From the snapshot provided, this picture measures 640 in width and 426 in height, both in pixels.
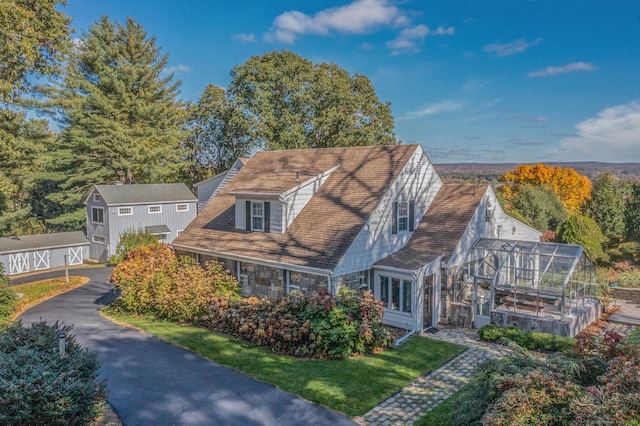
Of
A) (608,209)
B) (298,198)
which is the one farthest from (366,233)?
(608,209)

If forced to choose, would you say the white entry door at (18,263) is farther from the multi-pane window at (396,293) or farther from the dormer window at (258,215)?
the multi-pane window at (396,293)

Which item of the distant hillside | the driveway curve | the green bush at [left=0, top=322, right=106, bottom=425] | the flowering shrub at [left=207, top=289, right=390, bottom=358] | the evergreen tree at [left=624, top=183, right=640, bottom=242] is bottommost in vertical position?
the driveway curve

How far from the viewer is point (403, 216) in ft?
56.3

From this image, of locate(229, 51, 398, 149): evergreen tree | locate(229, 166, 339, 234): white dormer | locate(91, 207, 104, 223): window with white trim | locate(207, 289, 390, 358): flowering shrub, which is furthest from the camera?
locate(229, 51, 398, 149): evergreen tree

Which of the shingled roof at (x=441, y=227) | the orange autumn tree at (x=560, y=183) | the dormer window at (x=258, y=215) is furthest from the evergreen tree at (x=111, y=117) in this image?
the orange autumn tree at (x=560, y=183)

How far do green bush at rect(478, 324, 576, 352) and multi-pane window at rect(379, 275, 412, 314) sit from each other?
→ 253 cm

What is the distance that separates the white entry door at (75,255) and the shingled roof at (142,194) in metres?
4.56

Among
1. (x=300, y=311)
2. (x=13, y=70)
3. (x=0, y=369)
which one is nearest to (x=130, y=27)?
(x=13, y=70)

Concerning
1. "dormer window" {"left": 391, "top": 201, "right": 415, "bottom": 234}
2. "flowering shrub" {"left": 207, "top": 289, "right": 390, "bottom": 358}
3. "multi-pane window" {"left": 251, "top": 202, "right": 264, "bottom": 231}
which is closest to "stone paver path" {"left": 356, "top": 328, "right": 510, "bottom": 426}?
"flowering shrub" {"left": 207, "top": 289, "right": 390, "bottom": 358}

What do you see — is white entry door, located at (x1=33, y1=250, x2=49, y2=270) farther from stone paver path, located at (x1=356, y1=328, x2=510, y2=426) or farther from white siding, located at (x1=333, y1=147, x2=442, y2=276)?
stone paver path, located at (x1=356, y1=328, x2=510, y2=426)

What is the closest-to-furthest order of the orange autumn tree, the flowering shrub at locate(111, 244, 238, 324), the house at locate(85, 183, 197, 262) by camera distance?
the flowering shrub at locate(111, 244, 238, 324), the house at locate(85, 183, 197, 262), the orange autumn tree

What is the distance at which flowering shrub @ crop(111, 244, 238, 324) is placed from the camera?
1471 centimetres

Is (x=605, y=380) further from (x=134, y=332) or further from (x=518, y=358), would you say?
(x=134, y=332)

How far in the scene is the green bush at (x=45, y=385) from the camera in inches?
256
